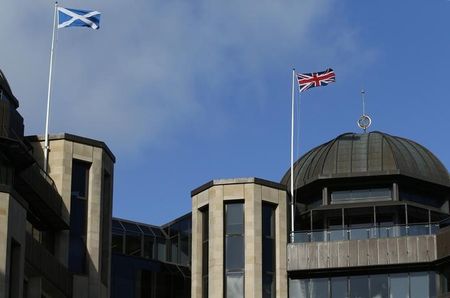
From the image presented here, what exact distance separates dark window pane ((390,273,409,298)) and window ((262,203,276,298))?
702cm

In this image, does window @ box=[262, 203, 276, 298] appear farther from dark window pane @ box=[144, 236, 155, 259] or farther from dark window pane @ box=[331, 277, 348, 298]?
dark window pane @ box=[144, 236, 155, 259]

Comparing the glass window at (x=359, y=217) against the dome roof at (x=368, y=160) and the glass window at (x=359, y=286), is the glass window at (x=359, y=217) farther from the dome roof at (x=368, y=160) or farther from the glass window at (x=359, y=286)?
the glass window at (x=359, y=286)

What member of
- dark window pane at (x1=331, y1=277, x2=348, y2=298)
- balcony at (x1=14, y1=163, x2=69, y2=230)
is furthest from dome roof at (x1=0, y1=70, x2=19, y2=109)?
dark window pane at (x1=331, y1=277, x2=348, y2=298)

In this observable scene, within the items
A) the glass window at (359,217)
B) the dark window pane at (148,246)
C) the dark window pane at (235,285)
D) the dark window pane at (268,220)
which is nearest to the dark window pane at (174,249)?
the dark window pane at (148,246)

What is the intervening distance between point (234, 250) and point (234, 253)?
0.60 ft

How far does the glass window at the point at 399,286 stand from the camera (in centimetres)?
7006

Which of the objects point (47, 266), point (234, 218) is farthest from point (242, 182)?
point (47, 266)

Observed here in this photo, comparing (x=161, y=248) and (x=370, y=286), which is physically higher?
(x=161, y=248)

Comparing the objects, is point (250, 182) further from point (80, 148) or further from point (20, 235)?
point (20, 235)

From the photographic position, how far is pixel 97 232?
65062 mm

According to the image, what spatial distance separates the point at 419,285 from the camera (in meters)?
69.9

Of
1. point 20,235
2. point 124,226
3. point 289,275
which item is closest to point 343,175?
point 289,275

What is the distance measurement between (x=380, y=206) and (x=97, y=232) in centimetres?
1917

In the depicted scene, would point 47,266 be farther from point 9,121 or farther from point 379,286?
point 379,286
